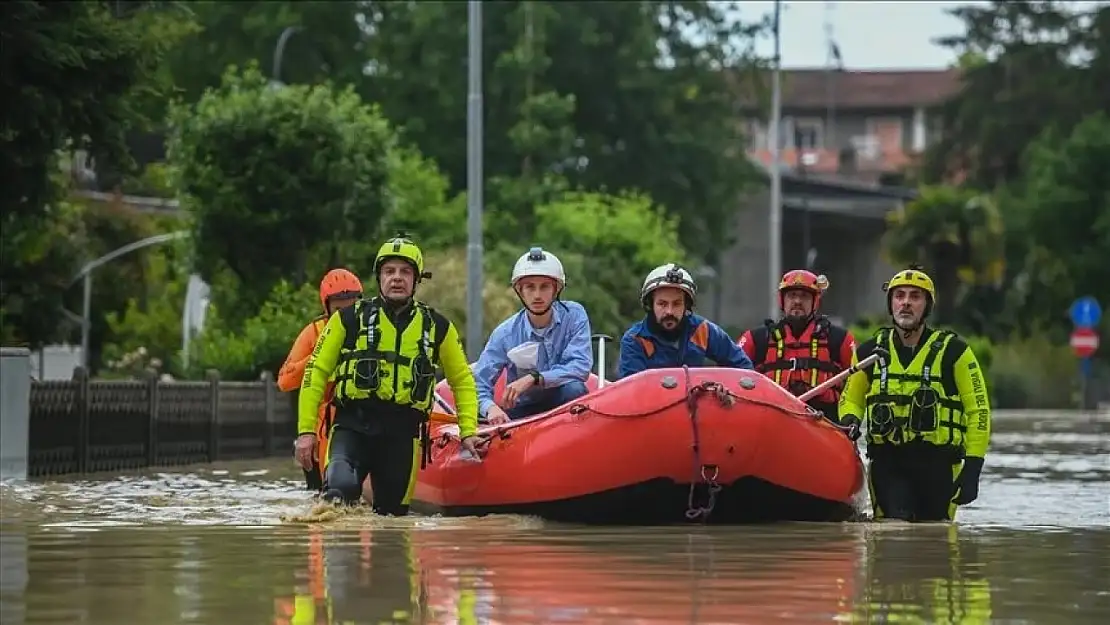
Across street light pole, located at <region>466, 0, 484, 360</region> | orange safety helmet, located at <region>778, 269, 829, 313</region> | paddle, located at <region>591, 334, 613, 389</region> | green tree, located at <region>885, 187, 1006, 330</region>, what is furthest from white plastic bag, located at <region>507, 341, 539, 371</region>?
green tree, located at <region>885, 187, 1006, 330</region>

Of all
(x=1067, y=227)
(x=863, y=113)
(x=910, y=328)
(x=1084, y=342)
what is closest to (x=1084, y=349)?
(x=1084, y=342)

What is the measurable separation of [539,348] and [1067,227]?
60.6 metres

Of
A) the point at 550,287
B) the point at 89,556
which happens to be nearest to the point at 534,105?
the point at 550,287

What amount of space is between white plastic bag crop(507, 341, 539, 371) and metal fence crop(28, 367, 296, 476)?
8.34 m

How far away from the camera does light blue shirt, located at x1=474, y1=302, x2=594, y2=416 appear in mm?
16250

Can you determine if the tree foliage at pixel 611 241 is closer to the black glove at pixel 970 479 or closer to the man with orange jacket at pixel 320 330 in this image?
the man with orange jacket at pixel 320 330

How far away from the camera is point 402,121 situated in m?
64.0

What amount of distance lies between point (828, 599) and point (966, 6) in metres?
84.3

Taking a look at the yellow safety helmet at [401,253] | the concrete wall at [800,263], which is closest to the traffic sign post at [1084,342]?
the concrete wall at [800,263]

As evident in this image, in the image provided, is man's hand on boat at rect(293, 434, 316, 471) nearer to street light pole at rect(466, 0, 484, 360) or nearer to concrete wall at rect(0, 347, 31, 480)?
concrete wall at rect(0, 347, 31, 480)

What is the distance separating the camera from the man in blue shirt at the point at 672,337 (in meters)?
16.0

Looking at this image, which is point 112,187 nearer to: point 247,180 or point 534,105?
point 534,105

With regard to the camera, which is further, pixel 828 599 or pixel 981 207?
pixel 981 207

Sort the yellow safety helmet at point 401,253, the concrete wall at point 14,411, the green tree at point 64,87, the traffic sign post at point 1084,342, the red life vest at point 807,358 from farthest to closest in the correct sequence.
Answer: the traffic sign post at point 1084,342
the green tree at point 64,87
the concrete wall at point 14,411
the red life vest at point 807,358
the yellow safety helmet at point 401,253
